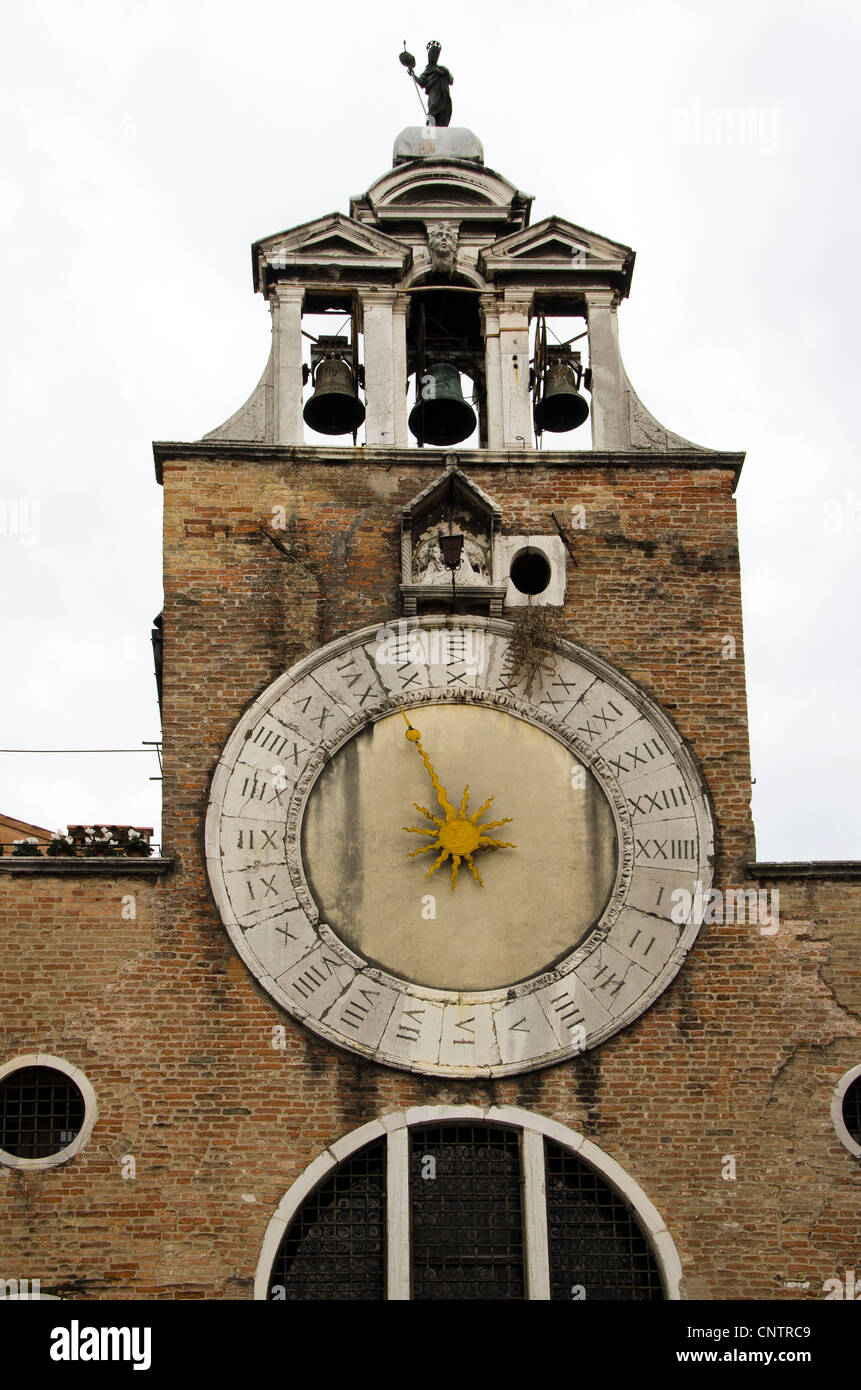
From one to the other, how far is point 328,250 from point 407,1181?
886cm

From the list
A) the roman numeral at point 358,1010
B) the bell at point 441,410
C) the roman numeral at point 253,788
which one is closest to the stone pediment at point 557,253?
the bell at point 441,410

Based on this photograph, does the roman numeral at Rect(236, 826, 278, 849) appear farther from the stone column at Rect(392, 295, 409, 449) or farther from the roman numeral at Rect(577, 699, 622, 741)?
the stone column at Rect(392, 295, 409, 449)

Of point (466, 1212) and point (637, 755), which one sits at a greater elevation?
point (637, 755)

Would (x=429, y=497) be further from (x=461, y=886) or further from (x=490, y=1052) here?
(x=490, y=1052)

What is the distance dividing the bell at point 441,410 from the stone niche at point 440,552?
1.93 metres

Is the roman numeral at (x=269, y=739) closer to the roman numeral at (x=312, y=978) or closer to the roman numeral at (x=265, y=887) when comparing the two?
the roman numeral at (x=265, y=887)

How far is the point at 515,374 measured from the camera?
20203 mm

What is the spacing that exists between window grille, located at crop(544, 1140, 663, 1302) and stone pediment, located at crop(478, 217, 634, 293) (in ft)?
27.6

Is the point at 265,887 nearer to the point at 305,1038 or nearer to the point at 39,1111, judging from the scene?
the point at 305,1038

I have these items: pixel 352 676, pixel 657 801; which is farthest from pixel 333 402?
pixel 657 801

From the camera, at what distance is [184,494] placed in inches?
754

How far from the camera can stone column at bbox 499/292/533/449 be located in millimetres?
19875
